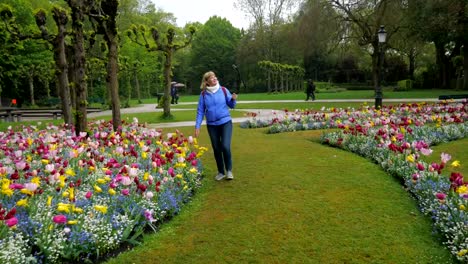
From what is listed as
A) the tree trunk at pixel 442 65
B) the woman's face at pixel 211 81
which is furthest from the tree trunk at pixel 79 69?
the tree trunk at pixel 442 65

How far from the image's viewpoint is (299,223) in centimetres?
478

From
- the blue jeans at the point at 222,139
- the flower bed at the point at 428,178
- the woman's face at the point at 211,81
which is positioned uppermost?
the woman's face at the point at 211,81

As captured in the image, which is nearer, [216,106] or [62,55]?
[216,106]

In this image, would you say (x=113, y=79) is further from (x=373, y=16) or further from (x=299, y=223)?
(x=373, y=16)

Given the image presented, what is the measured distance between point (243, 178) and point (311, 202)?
5.83ft

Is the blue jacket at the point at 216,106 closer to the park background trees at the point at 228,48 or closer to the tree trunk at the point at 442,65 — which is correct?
the park background trees at the point at 228,48

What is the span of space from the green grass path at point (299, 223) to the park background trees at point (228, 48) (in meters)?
5.94

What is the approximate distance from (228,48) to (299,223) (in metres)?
71.0

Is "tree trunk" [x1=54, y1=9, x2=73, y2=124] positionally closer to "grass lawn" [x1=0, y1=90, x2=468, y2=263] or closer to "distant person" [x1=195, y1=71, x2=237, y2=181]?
"grass lawn" [x1=0, y1=90, x2=468, y2=263]

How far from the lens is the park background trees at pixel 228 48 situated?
1528 cm

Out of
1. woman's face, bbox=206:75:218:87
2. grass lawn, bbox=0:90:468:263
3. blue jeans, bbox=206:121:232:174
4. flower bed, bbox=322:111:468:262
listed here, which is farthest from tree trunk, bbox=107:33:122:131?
flower bed, bbox=322:111:468:262

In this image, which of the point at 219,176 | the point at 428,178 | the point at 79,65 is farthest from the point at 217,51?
the point at 428,178

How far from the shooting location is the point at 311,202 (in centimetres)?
550

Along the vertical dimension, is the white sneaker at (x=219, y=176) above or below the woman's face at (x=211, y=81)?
below
